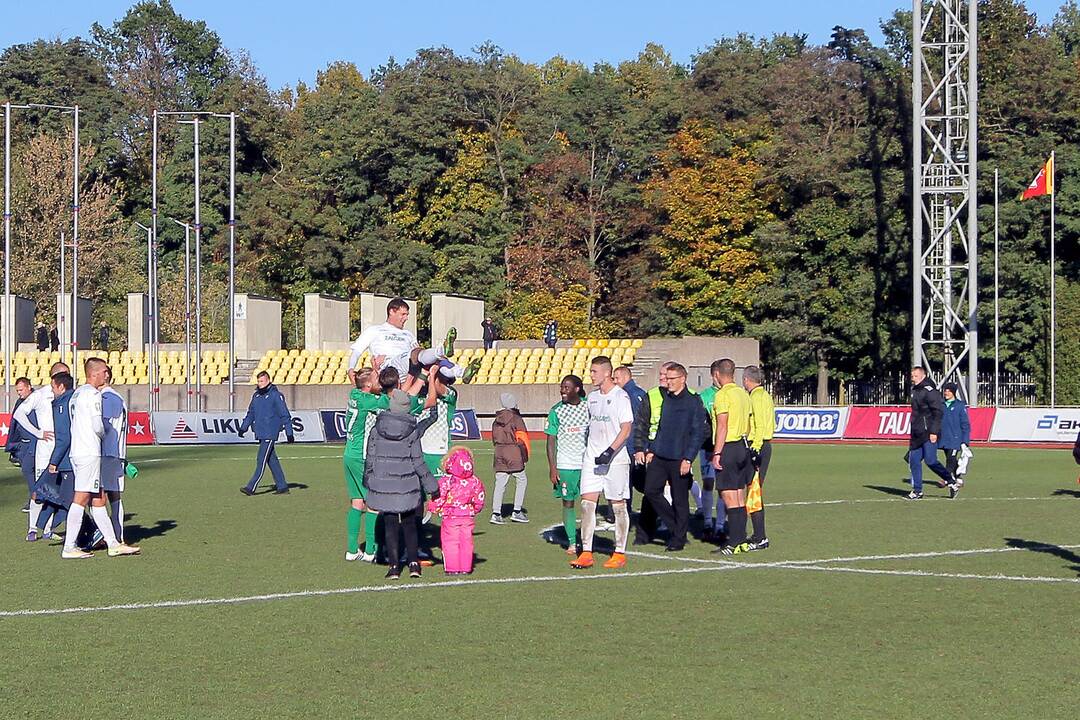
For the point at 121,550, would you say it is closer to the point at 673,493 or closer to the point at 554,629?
the point at 673,493

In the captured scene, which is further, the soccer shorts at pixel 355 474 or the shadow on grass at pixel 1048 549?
the soccer shorts at pixel 355 474

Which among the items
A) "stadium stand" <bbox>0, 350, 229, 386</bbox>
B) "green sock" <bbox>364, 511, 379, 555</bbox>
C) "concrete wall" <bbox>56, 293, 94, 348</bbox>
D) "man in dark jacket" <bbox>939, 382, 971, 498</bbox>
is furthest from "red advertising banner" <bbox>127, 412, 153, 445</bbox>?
"green sock" <bbox>364, 511, 379, 555</bbox>

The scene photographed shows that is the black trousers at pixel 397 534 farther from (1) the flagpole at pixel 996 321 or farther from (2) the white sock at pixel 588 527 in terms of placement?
(1) the flagpole at pixel 996 321

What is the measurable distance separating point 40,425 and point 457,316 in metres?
40.3

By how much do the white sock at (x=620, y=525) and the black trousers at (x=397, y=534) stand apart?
73.2 inches

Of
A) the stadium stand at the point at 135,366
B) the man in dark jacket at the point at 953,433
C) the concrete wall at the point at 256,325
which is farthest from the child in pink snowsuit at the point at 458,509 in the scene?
the concrete wall at the point at 256,325

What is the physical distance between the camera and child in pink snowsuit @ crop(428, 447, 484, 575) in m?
13.1

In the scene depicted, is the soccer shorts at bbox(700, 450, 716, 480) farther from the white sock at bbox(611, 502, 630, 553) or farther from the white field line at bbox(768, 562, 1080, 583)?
the white field line at bbox(768, 562, 1080, 583)

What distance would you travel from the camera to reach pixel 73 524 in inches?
570

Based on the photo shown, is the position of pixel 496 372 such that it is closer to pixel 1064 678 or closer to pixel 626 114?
pixel 626 114

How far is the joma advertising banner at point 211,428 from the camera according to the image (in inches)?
1580

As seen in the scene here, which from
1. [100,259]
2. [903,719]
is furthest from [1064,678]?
[100,259]

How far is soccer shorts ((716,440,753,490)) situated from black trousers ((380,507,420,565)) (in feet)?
10.3

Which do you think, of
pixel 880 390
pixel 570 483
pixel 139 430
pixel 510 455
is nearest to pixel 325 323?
pixel 139 430
